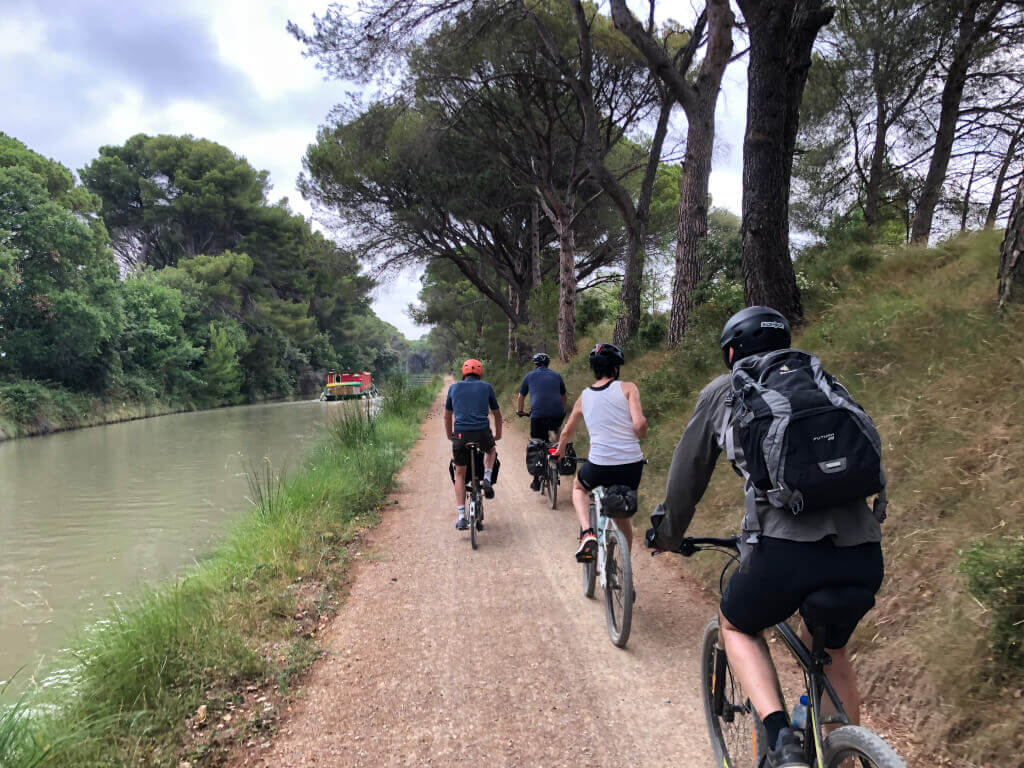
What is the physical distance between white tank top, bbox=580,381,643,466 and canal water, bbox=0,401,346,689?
13.3 feet

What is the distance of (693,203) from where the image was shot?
8.41 metres

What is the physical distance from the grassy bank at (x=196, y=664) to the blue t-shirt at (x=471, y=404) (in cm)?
161

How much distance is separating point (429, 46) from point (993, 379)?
32.1 feet

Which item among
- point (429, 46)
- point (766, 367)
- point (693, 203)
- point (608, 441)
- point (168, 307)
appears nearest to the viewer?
point (766, 367)

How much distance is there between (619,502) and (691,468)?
1.55 m

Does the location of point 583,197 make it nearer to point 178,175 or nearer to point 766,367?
point 766,367

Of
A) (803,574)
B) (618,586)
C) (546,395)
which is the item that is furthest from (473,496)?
(803,574)

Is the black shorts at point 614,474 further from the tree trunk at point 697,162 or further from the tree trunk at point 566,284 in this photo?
the tree trunk at point 566,284

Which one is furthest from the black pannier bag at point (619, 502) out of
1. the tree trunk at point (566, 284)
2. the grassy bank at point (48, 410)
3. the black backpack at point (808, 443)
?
the grassy bank at point (48, 410)

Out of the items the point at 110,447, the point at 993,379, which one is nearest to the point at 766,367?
the point at 993,379

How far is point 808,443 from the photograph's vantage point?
52.7 inches

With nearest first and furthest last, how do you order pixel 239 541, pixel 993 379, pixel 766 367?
1. pixel 766 367
2. pixel 993 379
3. pixel 239 541

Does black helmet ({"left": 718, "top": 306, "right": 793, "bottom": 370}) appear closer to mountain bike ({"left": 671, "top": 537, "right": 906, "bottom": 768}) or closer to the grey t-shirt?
the grey t-shirt

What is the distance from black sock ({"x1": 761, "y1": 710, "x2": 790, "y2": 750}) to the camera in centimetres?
146
